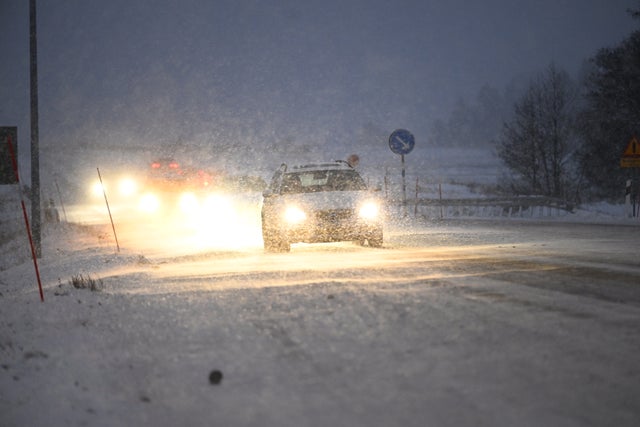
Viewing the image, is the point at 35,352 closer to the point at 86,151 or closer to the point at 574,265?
the point at 574,265

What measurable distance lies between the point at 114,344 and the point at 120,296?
2079 mm

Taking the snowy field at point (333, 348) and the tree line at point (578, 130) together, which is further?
the tree line at point (578, 130)

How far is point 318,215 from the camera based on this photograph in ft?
42.0

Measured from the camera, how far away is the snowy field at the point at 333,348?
3.62m

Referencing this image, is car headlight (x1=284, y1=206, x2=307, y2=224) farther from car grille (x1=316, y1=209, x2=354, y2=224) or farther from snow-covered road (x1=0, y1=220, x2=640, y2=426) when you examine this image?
snow-covered road (x1=0, y1=220, x2=640, y2=426)

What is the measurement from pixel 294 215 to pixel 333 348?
27.4 ft

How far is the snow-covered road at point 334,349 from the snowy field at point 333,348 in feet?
0.05

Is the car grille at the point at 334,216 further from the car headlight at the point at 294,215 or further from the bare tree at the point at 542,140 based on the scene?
the bare tree at the point at 542,140

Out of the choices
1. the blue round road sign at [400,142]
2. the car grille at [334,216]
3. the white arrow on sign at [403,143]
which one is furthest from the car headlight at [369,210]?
the white arrow on sign at [403,143]

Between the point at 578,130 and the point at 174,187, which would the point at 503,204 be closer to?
the point at 578,130

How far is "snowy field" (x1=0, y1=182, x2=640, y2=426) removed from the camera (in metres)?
3.62

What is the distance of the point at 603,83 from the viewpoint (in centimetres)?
3241

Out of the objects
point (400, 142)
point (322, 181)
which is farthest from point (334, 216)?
point (400, 142)

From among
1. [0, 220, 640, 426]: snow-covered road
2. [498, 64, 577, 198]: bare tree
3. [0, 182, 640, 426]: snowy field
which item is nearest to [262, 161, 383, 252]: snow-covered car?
[0, 182, 640, 426]: snowy field
